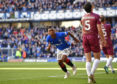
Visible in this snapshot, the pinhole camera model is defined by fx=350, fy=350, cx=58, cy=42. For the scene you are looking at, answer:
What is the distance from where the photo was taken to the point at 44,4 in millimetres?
49250

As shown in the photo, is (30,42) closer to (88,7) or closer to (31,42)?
(31,42)

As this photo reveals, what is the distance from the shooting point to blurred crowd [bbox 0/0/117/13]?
44.8 metres

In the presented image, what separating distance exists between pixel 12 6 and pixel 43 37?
11.4 m

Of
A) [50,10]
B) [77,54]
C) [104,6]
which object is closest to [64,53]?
[77,54]

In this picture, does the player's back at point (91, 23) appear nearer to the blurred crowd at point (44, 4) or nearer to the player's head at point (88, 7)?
the player's head at point (88, 7)

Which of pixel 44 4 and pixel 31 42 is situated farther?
pixel 44 4

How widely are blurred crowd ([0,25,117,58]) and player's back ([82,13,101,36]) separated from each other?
82.4 ft

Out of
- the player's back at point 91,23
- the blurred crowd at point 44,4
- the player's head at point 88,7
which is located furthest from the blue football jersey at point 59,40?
the blurred crowd at point 44,4

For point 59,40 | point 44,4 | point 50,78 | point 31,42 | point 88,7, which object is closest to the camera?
point 88,7

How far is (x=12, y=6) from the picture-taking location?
51.9m

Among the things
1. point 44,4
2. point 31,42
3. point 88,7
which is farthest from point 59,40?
point 44,4

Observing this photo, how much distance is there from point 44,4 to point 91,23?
39.0 metres

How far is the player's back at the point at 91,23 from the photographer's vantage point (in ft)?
34.6

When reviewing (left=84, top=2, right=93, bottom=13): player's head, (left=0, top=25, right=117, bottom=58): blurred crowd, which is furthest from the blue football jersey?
(left=0, top=25, right=117, bottom=58): blurred crowd
